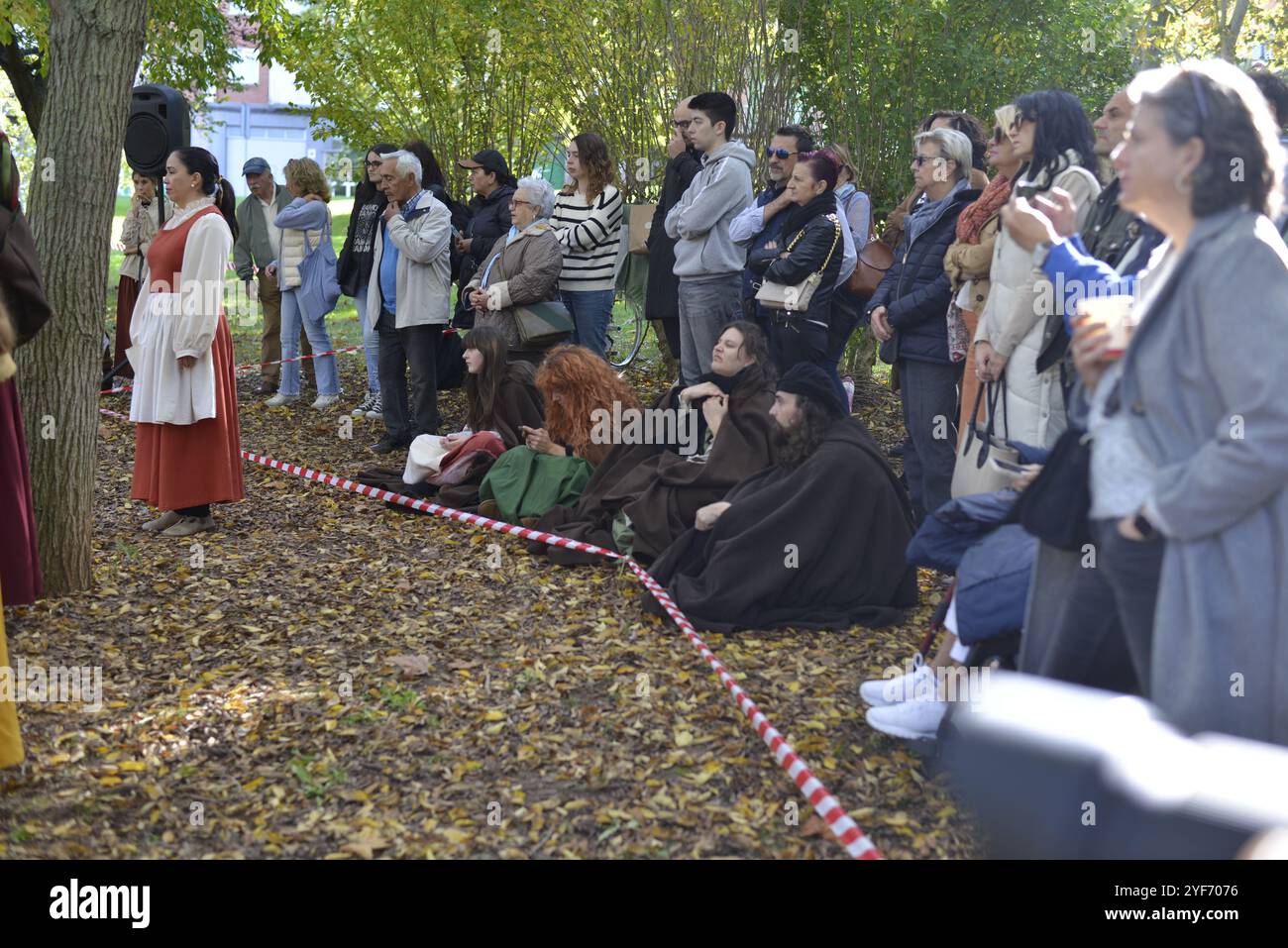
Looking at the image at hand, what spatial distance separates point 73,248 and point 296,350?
5153 millimetres

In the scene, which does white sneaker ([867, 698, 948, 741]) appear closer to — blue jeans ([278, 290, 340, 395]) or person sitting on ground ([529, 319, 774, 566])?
person sitting on ground ([529, 319, 774, 566])

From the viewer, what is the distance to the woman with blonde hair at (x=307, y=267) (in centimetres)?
1070

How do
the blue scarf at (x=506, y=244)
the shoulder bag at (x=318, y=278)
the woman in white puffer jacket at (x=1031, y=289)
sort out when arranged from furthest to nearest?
the shoulder bag at (x=318, y=278) → the blue scarf at (x=506, y=244) → the woman in white puffer jacket at (x=1031, y=289)

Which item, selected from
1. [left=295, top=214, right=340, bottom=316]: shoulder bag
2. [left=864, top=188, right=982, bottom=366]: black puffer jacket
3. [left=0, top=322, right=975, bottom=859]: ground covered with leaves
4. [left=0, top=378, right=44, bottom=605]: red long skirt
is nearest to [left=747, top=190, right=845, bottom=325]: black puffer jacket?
[left=864, top=188, right=982, bottom=366]: black puffer jacket

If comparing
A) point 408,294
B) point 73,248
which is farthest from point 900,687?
point 408,294

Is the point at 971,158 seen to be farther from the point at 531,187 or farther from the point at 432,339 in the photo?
the point at 432,339

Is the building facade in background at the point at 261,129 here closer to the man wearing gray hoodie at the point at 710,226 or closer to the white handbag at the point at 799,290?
the man wearing gray hoodie at the point at 710,226

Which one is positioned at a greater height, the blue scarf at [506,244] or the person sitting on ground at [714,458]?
the blue scarf at [506,244]

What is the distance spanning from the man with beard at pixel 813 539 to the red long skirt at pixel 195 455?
9.16 ft

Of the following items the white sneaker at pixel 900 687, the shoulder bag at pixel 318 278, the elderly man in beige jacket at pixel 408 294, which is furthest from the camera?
the shoulder bag at pixel 318 278

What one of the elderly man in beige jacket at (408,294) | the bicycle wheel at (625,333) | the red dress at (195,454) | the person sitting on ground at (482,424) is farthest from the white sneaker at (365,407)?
the red dress at (195,454)

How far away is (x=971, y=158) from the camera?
679 centimetres

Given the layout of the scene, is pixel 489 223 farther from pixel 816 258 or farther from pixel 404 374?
pixel 816 258

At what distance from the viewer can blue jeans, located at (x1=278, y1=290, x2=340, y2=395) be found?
10.8 metres
